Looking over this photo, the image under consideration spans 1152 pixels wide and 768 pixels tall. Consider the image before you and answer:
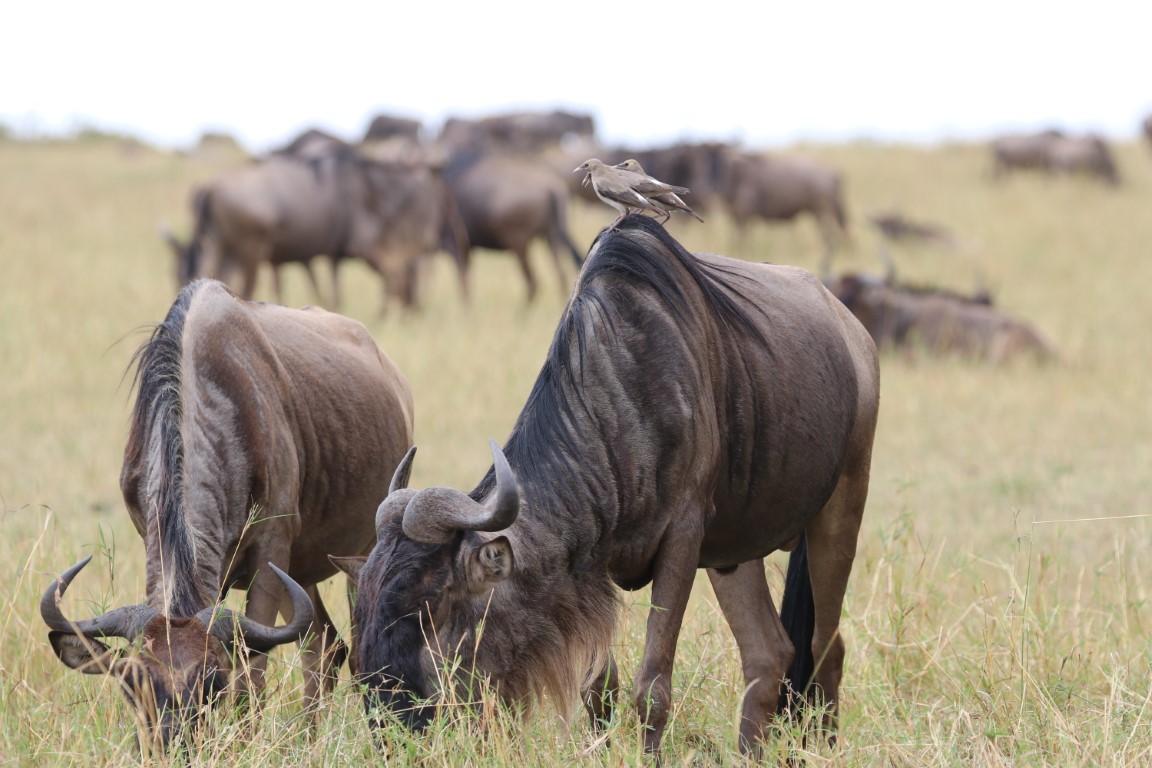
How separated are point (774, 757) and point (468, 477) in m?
4.66

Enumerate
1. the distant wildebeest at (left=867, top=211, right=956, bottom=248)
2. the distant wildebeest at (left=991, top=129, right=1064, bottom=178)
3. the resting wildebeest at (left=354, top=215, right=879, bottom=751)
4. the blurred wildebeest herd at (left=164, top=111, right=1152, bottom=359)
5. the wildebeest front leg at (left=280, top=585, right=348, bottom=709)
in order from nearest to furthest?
the resting wildebeest at (left=354, top=215, right=879, bottom=751)
the wildebeest front leg at (left=280, top=585, right=348, bottom=709)
the blurred wildebeest herd at (left=164, top=111, right=1152, bottom=359)
the distant wildebeest at (left=867, top=211, right=956, bottom=248)
the distant wildebeest at (left=991, top=129, right=1064, bottom=178)

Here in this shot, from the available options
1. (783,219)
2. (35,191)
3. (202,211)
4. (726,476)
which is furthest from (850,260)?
(726,476)

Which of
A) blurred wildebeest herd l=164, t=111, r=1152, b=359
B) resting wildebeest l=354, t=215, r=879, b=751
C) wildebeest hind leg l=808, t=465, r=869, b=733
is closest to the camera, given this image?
resting wildebeest l=354, t=215, r=879, b=751

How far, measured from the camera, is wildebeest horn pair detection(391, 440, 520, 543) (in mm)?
2939

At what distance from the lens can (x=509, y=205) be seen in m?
15.8

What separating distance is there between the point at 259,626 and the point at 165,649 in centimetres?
25

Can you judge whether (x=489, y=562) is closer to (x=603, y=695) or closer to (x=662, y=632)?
(x=662, y=632)

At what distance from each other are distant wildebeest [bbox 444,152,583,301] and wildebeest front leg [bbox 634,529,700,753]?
12230mm

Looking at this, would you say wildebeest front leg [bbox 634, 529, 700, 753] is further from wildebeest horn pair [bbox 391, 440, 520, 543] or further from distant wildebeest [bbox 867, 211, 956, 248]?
distant wildebeest [bbox 867, 211, 956, 248]

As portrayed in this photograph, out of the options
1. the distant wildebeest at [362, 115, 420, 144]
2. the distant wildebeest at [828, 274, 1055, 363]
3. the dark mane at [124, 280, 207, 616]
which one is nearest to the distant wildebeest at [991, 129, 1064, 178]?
Answer: the distant wildebeest at [362, 115, 420, 144]

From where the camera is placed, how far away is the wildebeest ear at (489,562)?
3076mm

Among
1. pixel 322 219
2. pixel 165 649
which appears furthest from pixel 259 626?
pixel 322 219

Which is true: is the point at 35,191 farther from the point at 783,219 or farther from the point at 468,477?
the point at 468,477

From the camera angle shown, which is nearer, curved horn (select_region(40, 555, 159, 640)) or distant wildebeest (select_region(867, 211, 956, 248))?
curved horn (select_region(40, 555, 159, 640))
